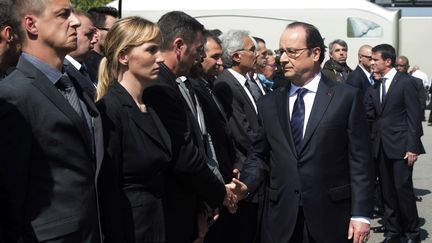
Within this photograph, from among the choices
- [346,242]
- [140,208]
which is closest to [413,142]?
[346,242]

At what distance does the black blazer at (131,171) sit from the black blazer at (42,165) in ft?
1.03

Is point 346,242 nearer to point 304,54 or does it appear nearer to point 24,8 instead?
point 304,54

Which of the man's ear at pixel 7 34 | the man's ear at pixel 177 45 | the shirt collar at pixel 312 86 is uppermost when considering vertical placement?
the man's ear at pixel 7 34

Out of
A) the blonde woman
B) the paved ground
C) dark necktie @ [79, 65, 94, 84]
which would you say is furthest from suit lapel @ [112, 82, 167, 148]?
the paved ground

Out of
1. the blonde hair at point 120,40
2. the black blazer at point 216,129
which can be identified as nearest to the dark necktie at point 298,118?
the black blazer at point 216,129

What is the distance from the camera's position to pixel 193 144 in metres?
4.04

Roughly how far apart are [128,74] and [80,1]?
22882mm

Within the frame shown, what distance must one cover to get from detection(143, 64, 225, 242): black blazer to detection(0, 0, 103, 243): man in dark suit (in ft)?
2.43

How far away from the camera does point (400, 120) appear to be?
8.35m

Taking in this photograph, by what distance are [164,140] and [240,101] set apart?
255cm

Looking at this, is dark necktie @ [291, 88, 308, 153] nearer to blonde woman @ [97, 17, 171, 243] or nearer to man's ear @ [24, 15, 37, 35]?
blonde woman @ [97, 17, 171, 243]

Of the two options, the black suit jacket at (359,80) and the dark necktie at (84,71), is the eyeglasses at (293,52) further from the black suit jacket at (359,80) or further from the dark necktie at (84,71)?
the black suit jacket at (359,80)

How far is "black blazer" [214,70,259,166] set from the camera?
5.96 metres

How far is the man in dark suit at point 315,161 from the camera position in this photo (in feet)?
14.2
